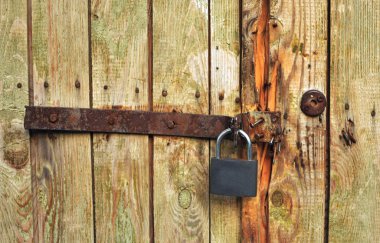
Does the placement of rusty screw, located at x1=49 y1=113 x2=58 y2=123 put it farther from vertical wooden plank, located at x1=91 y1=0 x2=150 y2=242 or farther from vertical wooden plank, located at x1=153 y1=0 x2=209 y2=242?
vertical wooden plank, located at x1=153 y1=0 x2=209 y2=242

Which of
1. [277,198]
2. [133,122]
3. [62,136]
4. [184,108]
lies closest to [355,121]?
[277,198]

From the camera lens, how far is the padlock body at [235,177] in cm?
101

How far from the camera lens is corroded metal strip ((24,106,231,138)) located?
110 centimetres

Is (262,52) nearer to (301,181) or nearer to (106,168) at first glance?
(301,181)

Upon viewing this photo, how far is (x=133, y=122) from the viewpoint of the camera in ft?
3.69

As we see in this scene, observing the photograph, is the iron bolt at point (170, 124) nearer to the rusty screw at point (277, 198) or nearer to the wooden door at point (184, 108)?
the wooden door at point (184, 108)

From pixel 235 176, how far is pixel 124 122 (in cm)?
31

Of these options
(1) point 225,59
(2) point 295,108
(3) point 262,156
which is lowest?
(3) point 262,156

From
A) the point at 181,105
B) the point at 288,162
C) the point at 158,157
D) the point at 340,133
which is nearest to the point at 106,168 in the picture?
the point at 158,157

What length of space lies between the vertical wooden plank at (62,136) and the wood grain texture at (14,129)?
3 cm

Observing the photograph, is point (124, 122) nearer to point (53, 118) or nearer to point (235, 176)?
point (53, 118)

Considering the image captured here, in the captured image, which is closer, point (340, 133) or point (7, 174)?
point (340, 133)

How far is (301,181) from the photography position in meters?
1.09

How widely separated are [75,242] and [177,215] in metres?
0.28
